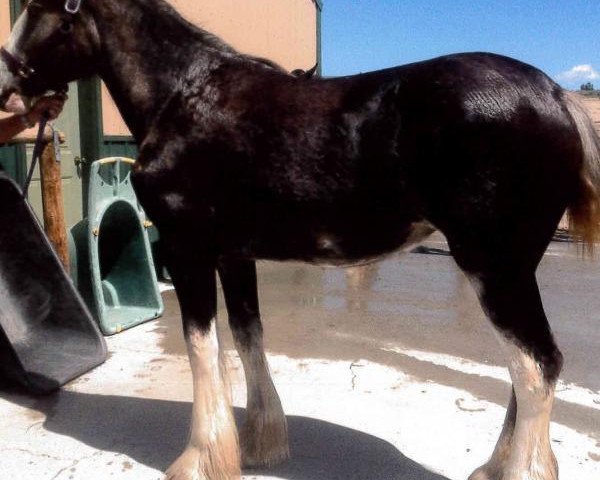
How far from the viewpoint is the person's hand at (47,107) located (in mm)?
2635

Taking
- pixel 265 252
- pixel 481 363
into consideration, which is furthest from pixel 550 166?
pixel 481 363

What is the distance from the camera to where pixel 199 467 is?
2.45 metres

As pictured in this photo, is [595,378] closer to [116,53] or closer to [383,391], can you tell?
[383,391]

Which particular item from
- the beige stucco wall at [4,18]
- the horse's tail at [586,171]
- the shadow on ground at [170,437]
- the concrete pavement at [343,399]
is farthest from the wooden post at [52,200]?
the horse's tail at [586,171]

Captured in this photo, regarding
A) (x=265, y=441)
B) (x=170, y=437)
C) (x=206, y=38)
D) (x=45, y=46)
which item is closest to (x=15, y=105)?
(x=45, y=46)

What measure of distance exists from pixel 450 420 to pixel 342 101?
1.65 m

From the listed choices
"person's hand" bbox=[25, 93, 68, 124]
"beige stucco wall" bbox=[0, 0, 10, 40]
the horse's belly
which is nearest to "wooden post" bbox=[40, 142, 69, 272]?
"beige stucco wall" bbox=[0, 0, 10, 40]

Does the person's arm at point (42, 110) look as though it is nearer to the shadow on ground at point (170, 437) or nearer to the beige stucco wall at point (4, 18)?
the shadow on ground at point (170, 437)

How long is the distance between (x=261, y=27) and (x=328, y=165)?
6564 mm

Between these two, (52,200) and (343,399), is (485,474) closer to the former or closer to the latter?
(343,399)

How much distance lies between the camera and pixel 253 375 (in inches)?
108

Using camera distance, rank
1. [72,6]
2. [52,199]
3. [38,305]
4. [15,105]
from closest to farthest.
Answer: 1. [72,6]
2. [15,105]
3. [38,305]
4. [52,199]

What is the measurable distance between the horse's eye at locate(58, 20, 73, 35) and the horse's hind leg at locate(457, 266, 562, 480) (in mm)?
1653

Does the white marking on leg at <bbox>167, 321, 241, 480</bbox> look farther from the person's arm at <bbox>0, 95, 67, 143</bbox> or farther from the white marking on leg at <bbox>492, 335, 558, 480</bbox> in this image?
the person's arm at <bbox>0, 95, 67, 143</bbox>
